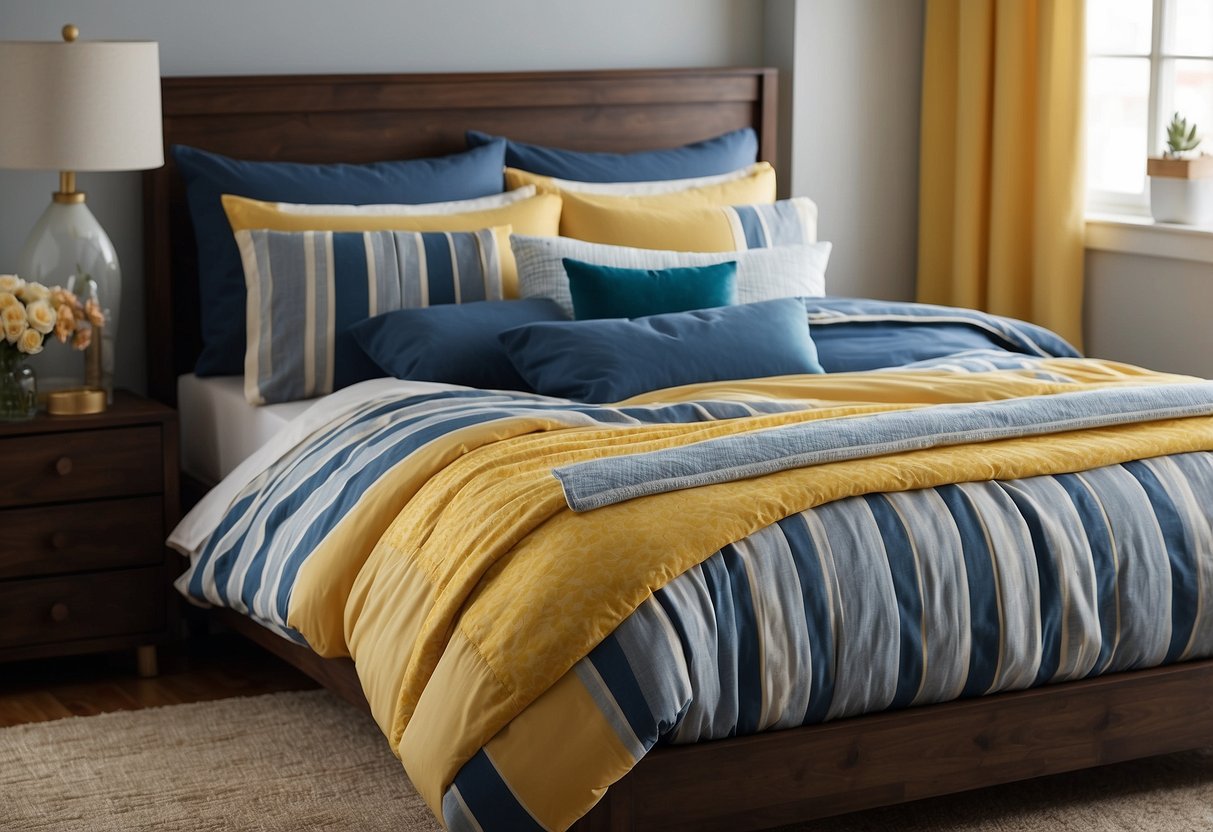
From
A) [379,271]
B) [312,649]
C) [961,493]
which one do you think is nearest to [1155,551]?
[961,493]

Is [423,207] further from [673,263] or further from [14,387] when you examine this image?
[14,387]

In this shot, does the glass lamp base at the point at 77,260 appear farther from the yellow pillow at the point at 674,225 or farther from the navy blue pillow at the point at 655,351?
the yellow pillow at the point at 674,225

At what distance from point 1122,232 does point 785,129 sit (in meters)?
0.99

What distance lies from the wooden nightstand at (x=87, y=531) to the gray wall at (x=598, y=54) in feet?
1.81

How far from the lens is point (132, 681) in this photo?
3.60m

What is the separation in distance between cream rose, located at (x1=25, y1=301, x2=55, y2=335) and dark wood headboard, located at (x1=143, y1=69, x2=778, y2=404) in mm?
573

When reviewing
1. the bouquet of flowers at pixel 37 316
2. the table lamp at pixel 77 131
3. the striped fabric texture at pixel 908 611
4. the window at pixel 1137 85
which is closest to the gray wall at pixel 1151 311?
the window at pixel 1137 85

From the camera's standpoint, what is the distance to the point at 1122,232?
14.5 feet

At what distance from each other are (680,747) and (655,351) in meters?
1.12

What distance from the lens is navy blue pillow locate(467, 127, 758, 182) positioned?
14.1 feet

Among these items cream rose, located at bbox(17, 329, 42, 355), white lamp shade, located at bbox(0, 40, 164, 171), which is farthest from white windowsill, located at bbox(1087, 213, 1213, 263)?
cream rose, located at bbox(17, 329, 42, 355)

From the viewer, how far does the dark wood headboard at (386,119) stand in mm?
3986

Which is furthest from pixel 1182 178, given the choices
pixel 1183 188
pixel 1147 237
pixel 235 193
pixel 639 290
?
pixel 235 193

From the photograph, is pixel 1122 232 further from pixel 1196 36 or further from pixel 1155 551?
pixel 1155 551
